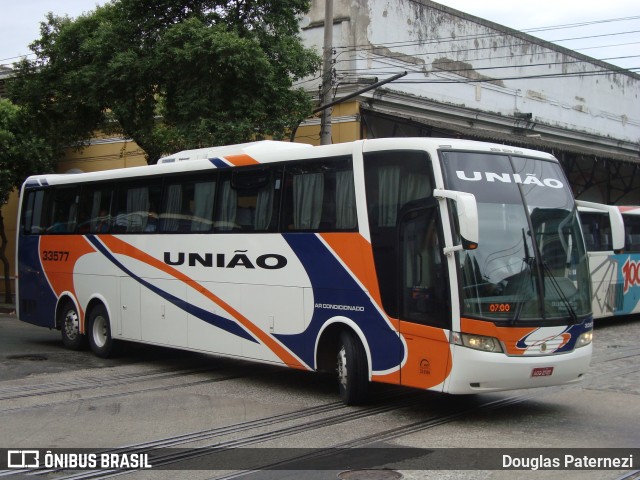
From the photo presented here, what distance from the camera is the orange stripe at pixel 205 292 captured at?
1145cm

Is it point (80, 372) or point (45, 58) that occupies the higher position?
point (45, 58)

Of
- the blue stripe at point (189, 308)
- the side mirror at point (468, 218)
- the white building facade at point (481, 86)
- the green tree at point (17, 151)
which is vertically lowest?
the blue stripe at point (189, 308)

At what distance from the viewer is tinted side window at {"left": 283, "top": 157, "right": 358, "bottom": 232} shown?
1052 cm

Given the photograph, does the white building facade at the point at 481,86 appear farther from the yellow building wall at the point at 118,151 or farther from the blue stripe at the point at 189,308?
the blue stripe at the point at 189,308

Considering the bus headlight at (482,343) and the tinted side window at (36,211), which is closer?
the bus headlight at (482,343)

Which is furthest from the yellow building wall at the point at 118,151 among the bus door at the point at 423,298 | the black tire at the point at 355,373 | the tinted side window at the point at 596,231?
the bus door at the point at 423,298

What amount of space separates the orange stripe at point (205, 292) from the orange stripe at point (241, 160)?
2.11 metres

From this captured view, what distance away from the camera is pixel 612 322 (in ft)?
75.0

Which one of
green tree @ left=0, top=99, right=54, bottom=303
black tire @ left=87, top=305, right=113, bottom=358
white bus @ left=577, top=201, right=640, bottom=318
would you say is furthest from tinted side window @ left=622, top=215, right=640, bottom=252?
green tree @ left=0, top=99, right=54, bottom=303

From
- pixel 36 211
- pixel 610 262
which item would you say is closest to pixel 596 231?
pixel 610 262

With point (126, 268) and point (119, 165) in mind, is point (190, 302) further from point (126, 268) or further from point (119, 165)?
point (119, 165)

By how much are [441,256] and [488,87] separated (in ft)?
72.8

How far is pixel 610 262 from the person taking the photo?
20953 millimetres

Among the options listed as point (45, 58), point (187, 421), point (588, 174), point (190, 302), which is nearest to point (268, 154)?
point (190, 302)
